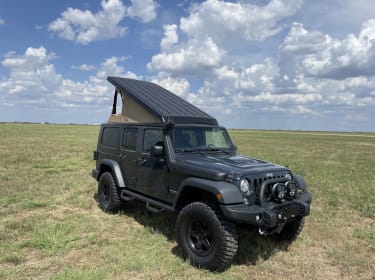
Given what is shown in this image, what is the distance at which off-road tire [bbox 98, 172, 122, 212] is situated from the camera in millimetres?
7000

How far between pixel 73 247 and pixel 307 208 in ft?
11.8

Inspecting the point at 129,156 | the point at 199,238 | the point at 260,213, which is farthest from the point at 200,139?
the point at 260,213

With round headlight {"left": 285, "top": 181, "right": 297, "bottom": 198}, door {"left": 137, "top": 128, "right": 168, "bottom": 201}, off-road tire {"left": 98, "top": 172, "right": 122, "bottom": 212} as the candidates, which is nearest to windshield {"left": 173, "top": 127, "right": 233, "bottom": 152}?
door {"left": 137, "top": 128, "right": 168, "bottom": 201}

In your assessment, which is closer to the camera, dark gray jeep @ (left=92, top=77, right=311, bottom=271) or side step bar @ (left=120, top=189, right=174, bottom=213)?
dark gray jeep @ (left=92, top=77, right=311, bottom=271)

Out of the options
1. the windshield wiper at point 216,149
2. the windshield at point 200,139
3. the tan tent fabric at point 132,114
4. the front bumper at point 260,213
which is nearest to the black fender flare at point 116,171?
the tan tent fabric at point 132,114

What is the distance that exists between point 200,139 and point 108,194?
271 cm

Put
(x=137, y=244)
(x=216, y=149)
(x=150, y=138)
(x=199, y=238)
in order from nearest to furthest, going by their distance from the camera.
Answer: (x=199, y=238)
(x=137, y=244)
(x=216, y=149)
(x=150, y=138)

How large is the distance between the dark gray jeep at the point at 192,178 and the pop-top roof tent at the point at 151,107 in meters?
0.02

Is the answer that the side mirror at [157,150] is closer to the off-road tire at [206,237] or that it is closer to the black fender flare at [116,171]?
the off-road tire at [206,237]

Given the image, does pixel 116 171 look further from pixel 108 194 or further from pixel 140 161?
pixel 140 161

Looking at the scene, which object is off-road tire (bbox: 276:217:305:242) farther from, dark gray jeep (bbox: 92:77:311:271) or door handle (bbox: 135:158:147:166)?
door handle (bbox: 135:158:147:166)

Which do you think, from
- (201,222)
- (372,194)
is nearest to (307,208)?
(201,222)

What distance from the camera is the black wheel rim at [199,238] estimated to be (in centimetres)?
465

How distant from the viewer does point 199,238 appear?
15.7 ft
